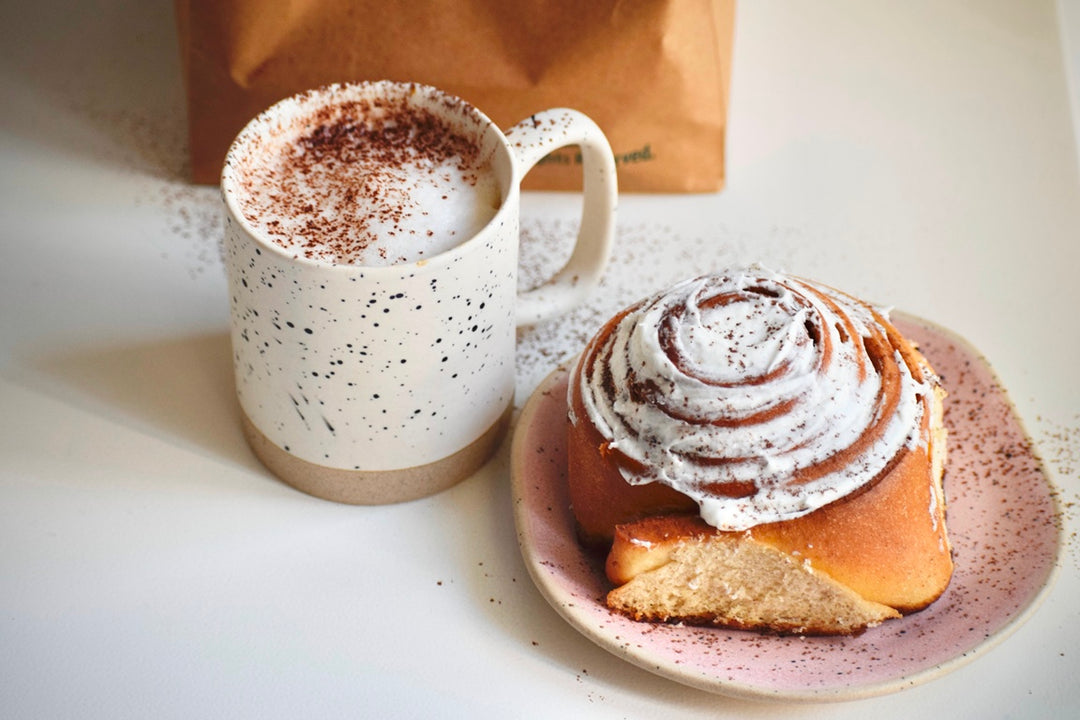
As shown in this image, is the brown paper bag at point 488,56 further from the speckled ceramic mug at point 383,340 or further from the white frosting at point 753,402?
the white frosting at point 753,402

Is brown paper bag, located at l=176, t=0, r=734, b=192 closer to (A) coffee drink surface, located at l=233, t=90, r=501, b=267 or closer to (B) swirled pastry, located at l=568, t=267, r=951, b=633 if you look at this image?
(A) coffee drink surface, located at l=233, t=90, r=501, b=267

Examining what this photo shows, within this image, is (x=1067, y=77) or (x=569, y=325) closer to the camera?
(x=569, y=325)

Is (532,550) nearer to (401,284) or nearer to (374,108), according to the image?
(401,284)

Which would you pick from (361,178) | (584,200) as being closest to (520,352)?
(584,200)

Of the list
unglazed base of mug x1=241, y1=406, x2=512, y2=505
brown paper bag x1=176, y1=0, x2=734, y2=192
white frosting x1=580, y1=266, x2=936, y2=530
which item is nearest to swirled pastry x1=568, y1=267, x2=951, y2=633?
white frosting x1=580, y1=266, x2=936, y2=530

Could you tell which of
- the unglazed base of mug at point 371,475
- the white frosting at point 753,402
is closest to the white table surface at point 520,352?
the unglazed base of mug at point 371,475

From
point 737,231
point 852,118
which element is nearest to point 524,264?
point 737,231
